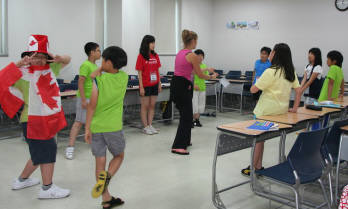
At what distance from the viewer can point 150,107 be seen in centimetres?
598

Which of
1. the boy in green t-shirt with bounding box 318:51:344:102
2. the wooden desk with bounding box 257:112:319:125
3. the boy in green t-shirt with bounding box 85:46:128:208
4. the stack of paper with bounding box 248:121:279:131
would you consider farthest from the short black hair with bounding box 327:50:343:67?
the boy in green t-shirt with bounding box 85:46:128:208

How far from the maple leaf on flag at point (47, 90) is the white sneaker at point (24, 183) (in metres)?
1.00

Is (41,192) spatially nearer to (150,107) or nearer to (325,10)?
(150,107)

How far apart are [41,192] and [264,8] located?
29.8 ft

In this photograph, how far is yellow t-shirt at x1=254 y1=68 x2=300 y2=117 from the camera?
3473 millimetres

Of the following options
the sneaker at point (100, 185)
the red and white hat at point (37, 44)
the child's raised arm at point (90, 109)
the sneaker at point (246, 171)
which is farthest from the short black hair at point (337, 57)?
the red and white hat at point (37, 44)

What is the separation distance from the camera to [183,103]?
466 centimetres

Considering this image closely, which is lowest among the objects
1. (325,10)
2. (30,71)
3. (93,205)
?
(93,205)

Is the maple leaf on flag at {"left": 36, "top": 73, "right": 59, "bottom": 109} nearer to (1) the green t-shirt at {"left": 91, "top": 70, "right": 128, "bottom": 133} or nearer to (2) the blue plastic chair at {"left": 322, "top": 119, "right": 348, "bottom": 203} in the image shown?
(1) the green t-shirt at {"left": 91, "top": 70, "right": 128, "bottom": 133}

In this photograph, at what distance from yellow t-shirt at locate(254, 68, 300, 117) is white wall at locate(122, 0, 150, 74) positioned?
17.4ft

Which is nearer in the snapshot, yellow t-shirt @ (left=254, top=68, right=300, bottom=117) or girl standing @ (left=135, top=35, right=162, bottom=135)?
yellow t-shirt @ (left=254, top=68, right=300, bottom=117)

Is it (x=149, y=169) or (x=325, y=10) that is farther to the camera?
(x=325, y=10)

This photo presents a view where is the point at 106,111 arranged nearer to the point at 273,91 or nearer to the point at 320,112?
the point at 273,91

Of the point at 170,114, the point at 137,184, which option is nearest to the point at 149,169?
the point at 137,184
